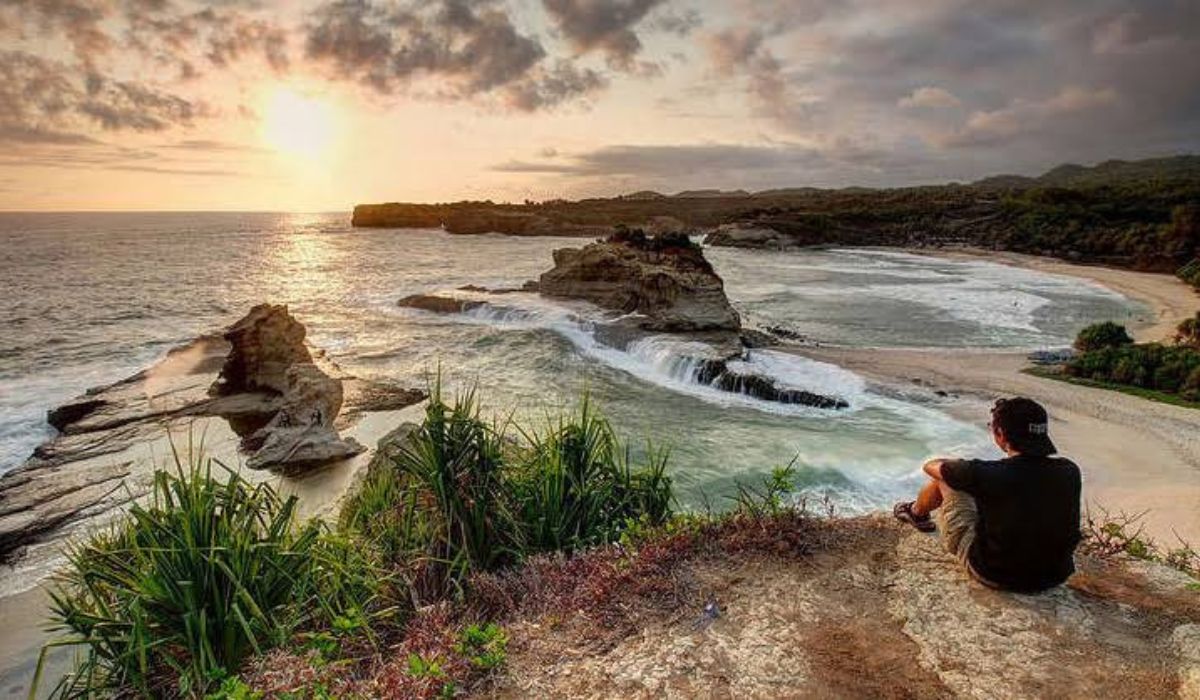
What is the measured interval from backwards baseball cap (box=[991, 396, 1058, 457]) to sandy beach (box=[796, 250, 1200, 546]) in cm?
777

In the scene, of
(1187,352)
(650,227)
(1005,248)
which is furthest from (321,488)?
(650,227)

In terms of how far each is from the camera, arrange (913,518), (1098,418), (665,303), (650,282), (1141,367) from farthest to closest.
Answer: (650,282), (665,303), (1141,367), (1098,418), (913,518)

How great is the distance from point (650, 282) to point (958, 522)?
2291 centimetres

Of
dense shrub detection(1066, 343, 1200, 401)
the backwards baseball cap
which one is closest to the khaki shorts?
the backwards baseball cap

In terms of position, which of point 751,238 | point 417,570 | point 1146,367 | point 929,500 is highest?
point 751,238

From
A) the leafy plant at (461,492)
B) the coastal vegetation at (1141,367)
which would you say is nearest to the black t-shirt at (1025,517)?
the leafy plant at (461,492)

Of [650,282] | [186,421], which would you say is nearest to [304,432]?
[186,421]

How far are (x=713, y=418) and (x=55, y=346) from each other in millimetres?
28231

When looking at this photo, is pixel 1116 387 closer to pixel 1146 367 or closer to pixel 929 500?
pixel 1146 367

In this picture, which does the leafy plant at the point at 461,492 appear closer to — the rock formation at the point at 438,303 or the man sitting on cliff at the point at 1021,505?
the man sitting on cliff at the point at 1021,505

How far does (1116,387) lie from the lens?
724 inches

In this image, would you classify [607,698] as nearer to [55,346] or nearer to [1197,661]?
[1197,661]

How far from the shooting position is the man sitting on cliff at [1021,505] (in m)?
4.61

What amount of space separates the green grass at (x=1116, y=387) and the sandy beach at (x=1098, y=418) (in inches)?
13.9
